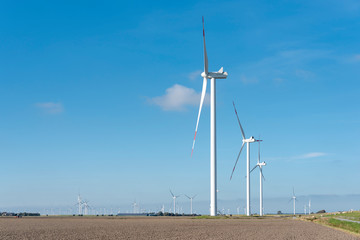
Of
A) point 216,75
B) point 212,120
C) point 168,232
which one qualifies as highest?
point 216,75

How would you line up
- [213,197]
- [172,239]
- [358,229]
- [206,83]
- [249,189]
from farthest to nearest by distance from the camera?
[249,189]
[206,83]
[213,197]
[358,229]
[172,239]

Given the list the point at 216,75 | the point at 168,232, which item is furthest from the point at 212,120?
the point at 168,232

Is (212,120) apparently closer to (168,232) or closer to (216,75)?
(216,75)

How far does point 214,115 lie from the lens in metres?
106

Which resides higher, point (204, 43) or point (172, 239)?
point (204, 43)

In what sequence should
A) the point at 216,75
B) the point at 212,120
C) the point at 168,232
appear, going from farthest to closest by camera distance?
the point at 216,75
the point at 212,120
the point at 168,232

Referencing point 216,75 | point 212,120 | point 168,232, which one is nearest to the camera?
point 168,232

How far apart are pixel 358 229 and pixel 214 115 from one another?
48340 millimetres

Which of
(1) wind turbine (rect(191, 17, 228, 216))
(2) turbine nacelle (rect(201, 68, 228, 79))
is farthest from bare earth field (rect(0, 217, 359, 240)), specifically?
(2) turbine nacelle (rect(201, 68, 228, 79))

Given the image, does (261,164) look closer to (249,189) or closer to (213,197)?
(249,189)

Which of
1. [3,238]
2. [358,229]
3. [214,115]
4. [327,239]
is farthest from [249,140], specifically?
[3,238]

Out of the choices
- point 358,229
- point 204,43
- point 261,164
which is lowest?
point 358,229

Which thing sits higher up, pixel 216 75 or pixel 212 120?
pixel 216 75

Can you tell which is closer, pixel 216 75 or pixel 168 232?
pixel 168 232
